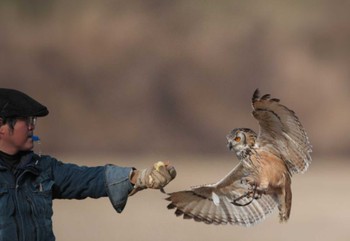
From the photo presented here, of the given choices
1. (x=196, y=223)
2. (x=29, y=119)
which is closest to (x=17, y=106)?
(x=29, y=119)

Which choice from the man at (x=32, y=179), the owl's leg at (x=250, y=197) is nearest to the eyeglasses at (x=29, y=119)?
the man at (x=32, y=179)

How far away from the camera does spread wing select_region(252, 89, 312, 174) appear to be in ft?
13.7

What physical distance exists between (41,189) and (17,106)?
0.84 ft

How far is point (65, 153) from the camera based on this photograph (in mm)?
12820

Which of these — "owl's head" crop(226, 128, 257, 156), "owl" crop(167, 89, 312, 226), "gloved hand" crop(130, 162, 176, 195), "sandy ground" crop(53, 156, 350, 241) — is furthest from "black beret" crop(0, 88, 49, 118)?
"sandy ground" crop(53, 156, 350, 241)

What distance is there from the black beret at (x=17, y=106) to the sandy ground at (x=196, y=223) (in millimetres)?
3992

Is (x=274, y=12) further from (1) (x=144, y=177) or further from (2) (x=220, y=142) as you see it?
(1) (x=144, y=177)

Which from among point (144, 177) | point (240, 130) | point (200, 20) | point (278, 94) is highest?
point (200, 20)

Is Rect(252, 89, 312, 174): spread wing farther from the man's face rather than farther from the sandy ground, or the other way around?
the sandy ground

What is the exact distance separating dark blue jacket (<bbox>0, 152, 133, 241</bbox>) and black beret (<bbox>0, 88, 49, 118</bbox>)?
14 centimetres

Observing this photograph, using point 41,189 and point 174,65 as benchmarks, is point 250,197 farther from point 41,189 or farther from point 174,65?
point 174,65

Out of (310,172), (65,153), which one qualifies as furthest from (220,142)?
(310,172)

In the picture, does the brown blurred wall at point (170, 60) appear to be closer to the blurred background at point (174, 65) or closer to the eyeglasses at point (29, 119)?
the blurred background at point (174, 65)

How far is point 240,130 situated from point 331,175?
6160 mm
